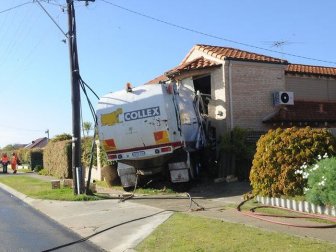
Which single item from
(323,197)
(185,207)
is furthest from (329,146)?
(185,207)

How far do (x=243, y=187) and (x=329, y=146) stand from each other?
4.80 m

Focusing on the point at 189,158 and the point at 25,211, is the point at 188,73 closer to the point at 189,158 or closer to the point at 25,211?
the point at 189,158

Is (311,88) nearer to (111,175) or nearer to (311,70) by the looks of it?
(311,70)

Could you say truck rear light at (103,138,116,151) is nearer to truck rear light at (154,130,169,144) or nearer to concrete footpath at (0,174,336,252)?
truck rear light at (154,130,169,144)

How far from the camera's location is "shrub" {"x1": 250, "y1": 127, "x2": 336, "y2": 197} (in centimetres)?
1090

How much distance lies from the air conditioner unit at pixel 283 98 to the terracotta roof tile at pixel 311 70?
156 centimetres

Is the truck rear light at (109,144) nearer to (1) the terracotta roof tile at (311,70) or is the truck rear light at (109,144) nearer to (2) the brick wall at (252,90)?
(2) the brick wall at (252,90)

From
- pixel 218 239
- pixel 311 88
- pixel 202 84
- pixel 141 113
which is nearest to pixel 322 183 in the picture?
pixel 218 239

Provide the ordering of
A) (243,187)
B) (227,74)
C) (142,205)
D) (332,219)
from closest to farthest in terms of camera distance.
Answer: (332,219) → (142,205) → (243,187) → (227,74)

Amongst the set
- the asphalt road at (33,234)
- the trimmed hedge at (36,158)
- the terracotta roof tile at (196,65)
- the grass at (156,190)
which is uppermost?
the terracotta roof tile at (196,65)

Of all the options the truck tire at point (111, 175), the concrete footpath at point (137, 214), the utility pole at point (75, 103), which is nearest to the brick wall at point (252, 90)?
the concrete footpath at point (137, 214)

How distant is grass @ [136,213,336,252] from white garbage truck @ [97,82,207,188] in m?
5.74

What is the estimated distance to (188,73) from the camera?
1967cm

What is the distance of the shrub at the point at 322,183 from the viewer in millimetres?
9180
